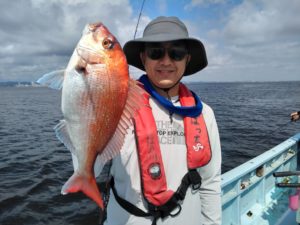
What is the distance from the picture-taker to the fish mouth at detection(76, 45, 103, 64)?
171 centimetres

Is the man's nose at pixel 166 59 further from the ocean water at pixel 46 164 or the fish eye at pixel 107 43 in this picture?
the ocean water at pixel 46 164

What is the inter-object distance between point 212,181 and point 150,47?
1.41 metres

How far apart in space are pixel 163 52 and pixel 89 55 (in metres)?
0.92

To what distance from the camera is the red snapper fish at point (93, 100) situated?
1.73 meters

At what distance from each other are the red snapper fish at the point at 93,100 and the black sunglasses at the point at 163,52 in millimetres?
688

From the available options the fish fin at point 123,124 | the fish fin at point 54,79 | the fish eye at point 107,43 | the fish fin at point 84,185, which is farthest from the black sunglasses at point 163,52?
the fish fin at point 84,185

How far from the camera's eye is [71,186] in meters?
1.86

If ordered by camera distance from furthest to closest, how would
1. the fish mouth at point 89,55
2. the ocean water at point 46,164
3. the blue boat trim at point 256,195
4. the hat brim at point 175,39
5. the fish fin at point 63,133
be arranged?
the ocean water at point 46,164
the blue boat trim at point 256,195
the hat brim at point 175,39
the fish fin at point 63,133
the fish mouth at point 89,55

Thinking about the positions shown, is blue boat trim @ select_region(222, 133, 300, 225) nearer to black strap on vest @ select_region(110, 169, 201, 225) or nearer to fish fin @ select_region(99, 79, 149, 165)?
black strap on vest @ select_region(110, 169, 201, 225)

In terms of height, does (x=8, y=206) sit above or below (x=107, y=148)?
below

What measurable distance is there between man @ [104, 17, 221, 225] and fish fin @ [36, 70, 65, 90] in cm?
81

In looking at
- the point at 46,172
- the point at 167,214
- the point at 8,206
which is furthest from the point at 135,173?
the point at 46,172

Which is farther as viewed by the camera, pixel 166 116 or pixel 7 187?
pixel 7 187

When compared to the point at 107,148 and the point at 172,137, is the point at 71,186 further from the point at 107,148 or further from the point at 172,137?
the point at 172,137
